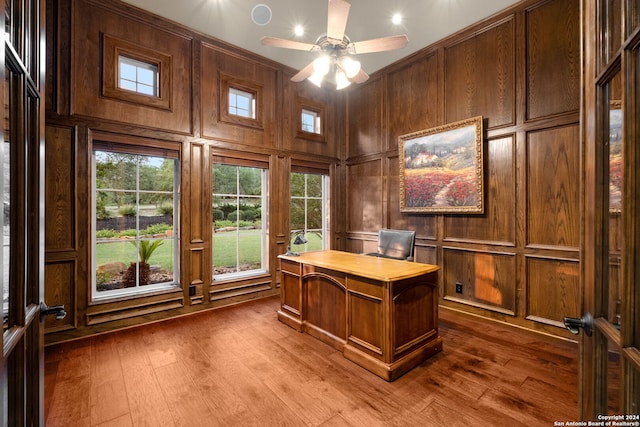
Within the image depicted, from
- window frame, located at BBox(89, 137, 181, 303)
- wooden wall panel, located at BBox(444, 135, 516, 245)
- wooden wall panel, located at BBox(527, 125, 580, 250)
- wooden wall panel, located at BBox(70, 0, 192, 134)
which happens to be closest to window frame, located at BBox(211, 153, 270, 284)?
window frame, located at BBox(89, 137, 181, 303)

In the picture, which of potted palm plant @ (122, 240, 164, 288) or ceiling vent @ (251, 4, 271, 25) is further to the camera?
potted palm plant @ (122, 240, 164, 288)

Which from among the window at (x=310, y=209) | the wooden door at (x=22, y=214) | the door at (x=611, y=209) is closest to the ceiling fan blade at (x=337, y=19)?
the door at (x=611, y=209)

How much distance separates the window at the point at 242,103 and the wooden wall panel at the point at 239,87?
78 millimetres

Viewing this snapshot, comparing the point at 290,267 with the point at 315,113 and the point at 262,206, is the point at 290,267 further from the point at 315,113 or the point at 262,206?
the point at 315,113

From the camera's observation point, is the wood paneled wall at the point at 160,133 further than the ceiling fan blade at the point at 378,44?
Yes

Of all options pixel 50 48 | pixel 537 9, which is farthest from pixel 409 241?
pixel 50 48

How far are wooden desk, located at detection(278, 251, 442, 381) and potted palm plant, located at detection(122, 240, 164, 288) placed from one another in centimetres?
184

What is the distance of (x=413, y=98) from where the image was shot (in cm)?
411

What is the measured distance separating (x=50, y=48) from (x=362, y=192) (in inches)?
163

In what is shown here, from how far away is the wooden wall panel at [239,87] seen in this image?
3740 mm

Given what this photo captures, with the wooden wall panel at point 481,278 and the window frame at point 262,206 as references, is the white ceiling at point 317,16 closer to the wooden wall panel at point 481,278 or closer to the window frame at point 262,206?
the window frame at point 262,206

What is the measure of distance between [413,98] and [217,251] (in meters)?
3.47

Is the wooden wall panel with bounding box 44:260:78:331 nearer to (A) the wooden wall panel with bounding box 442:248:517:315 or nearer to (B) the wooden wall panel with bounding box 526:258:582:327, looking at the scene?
(A) the wooden wall panel with bounding box 442:248:517:315

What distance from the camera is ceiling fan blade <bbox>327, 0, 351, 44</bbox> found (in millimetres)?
2051
